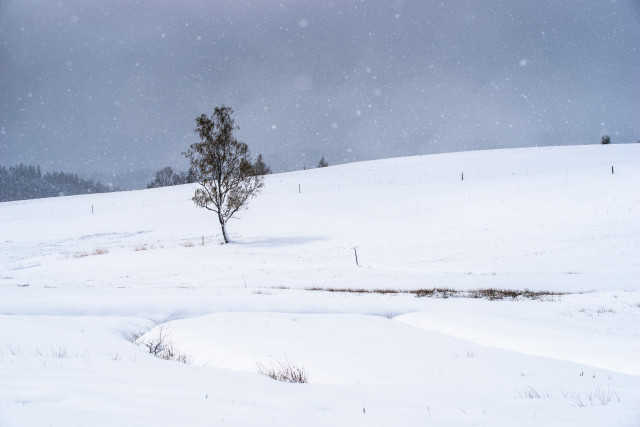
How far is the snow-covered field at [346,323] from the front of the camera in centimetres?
346

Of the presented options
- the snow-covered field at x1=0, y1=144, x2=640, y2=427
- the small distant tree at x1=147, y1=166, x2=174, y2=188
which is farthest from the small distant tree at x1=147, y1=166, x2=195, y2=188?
the snow-covered field at x1=0, y1=144, x2=640, y2=427

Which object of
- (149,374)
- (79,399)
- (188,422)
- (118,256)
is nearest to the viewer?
(188,422)

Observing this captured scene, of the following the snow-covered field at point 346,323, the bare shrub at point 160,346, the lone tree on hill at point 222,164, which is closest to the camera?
the snow-covered field at point 346,323

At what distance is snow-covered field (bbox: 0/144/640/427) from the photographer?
3.46 m

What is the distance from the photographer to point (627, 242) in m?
24.6

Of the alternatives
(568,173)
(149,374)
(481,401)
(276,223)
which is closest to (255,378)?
(149,374)

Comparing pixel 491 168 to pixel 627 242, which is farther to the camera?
pixel 491 168

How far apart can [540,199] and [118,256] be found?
3887 centimetres

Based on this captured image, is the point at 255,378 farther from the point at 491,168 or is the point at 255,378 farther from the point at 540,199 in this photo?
the point at 491,168

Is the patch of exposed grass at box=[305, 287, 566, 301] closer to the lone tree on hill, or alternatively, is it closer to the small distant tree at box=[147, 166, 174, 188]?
the lone tree on hill

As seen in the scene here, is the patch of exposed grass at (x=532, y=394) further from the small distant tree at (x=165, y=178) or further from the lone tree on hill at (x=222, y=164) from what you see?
the small distant tree at (x=165, y=178)

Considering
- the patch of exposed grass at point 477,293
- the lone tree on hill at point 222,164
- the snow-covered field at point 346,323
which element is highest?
the lone tree on hill at point 222,164

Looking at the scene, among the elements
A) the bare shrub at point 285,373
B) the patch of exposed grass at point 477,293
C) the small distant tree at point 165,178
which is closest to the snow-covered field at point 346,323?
the bare shrub at point 285,373

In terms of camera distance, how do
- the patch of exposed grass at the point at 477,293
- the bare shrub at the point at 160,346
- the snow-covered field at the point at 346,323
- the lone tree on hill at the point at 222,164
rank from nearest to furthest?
the snow-covered field at the point at 346,323
the bare shrub at the point at 160,346
the patch of exposed grass at the point at 477,293
the lone tree on hill at the point at 222,164
